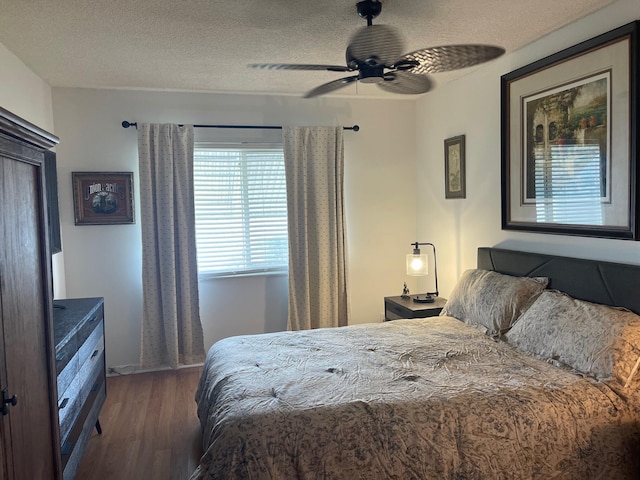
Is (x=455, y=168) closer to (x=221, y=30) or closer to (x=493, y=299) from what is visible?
(x=493, y=299)

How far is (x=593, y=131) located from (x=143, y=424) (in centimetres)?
345

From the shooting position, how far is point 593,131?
2729 mm

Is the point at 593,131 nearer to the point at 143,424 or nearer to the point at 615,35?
the point at 615,35

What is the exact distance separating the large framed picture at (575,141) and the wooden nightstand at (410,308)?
0.90m

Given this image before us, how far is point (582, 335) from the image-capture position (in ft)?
7.75

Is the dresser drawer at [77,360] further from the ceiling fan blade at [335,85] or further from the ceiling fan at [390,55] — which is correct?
the ceiling fan blade at [335,85]

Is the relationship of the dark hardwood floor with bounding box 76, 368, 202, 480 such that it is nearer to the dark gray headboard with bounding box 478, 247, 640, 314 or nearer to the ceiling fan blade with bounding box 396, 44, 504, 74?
the dark gray headboard with bounding box 478, 247, 640, 314

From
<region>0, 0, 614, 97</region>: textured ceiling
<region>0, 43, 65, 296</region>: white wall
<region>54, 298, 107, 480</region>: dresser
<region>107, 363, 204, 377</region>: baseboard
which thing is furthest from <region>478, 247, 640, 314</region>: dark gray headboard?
<region>0, 43, 65, 296</region>: white wall

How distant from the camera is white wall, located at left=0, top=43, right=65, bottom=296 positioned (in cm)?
304

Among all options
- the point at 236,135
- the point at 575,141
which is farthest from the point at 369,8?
the point at 236,135

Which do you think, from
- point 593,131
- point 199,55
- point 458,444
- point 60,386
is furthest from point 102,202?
point 593,131

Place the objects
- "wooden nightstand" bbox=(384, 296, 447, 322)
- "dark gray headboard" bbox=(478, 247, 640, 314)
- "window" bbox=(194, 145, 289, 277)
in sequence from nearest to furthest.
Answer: "dark gray headboard" bbox=(478, 247, 640, 314), "wooden nightstand" bbox=(384, 296, 447, 322), "window" bbox=(194, 145, 289, 277)

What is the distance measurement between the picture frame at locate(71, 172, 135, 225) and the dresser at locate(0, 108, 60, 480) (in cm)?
253

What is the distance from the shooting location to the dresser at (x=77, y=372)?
7.34 feet
